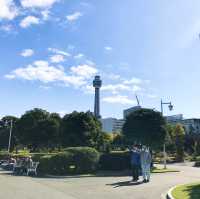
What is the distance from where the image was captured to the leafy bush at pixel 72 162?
29.2m

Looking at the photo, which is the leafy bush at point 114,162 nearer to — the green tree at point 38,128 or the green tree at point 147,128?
the green tree at point 147,128

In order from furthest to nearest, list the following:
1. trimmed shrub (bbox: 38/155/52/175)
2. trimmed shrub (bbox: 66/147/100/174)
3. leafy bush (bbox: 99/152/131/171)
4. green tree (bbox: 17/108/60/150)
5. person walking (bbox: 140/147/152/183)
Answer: green tree (bbox: 17/108/60/150) < leafy bush (bbox: 99/152/131/171) < trimmed shrub (bbox: 38/155/52/175) < trimmed shrub (bbox: 66/147/100/174) < person walking (bbox: 140/147/152/183)

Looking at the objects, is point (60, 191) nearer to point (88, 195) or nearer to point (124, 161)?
point (88, 195)

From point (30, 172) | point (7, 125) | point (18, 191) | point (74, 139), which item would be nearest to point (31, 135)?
point (74, 139)

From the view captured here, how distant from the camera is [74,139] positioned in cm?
4969

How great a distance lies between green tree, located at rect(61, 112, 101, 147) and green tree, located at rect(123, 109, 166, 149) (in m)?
13.3

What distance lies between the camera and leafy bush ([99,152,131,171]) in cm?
→ 3092

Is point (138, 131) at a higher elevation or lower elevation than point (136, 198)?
higher

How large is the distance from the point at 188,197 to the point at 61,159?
15.3m

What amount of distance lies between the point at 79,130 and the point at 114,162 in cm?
1948

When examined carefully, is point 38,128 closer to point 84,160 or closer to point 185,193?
point 84,160

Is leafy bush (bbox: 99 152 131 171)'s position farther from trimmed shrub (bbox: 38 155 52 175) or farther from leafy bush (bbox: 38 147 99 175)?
trimmed shrub (bbox: 38 155 52 175)

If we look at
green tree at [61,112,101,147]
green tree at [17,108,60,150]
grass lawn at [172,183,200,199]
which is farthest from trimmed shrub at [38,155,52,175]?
green tree at [17,108,60,150]

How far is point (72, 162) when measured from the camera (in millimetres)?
29234
